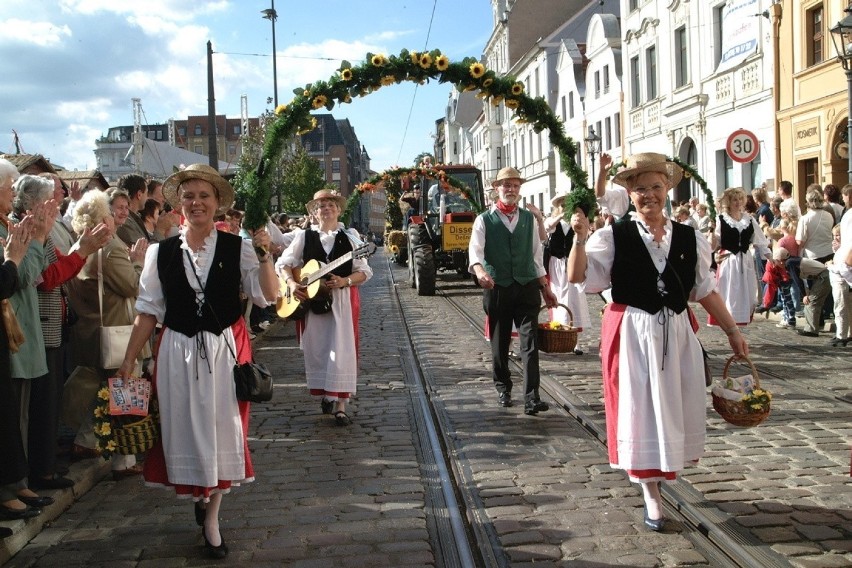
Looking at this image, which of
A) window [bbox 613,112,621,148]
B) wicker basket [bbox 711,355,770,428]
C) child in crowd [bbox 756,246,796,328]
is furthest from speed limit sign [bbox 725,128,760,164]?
window [bbox 613,112,621,148]

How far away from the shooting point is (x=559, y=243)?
12.4 meters

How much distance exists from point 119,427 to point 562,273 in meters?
8.70

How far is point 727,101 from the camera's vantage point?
1059 inches

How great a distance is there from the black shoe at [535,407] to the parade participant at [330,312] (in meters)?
1.48

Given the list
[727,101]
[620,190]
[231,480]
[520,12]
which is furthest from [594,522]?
[520,12]

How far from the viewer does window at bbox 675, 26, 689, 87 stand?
99.3ft

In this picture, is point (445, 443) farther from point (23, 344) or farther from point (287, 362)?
point (287, 362)

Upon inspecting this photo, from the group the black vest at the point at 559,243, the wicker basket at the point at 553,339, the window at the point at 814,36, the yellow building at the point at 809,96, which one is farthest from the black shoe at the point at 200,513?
the window at the point at 814,36

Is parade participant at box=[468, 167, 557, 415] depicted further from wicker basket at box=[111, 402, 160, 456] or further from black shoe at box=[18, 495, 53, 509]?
black shoe at box=[18, 495, 53, 509]

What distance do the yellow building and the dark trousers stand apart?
15.2 metres

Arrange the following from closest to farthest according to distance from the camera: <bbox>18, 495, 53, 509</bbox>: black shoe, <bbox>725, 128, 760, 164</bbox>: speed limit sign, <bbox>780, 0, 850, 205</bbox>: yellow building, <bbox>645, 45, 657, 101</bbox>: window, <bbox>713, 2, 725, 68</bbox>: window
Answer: <bbox>18, 495, 53, 509</bbox>: black shoe
<bbox>725, 128, 760, 164</bbox>: speed limit sign
<bbox>780, 0, 850, 205</bbox>: yellow building
<bbox>713, 2, 725, 68</bbox>: window
<bbox>645, 45, 657, 101</bbox>: window

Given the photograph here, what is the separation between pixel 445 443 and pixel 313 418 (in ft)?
5.30

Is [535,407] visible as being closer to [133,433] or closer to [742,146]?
[133,433]

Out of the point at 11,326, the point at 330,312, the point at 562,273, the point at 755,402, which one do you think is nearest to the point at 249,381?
the point at 11,326
